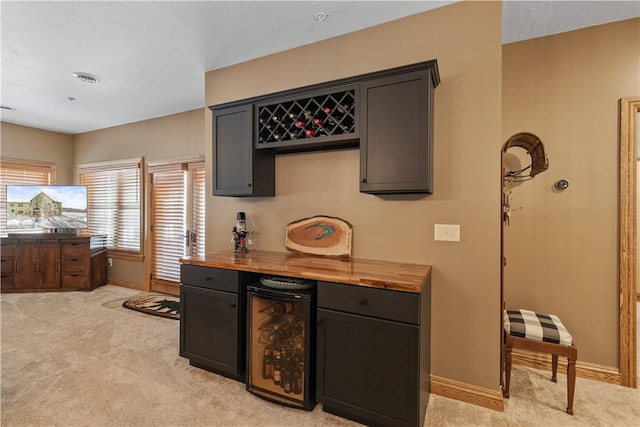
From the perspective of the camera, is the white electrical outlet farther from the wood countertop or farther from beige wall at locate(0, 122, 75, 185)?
beige wall at locate(0, 122, 75, 185)

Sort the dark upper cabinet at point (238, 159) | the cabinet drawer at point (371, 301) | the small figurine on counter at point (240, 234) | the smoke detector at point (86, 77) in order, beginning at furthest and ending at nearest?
the smoke detector at point (86, 77) < the small figurine on counter at point (240, 234) < the dark upper cabinet at point (238, 159) < the cabinet drawer at point (371, 301)

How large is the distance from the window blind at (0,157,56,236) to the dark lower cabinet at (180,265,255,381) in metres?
4.73

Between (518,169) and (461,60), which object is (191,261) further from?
(518,169)

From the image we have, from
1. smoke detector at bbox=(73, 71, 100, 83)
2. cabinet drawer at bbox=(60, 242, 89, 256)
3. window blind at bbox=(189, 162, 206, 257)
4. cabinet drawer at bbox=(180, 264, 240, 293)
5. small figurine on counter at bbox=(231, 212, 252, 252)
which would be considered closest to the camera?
cabinet drawer at bbox=(180, 264, 240, 293)

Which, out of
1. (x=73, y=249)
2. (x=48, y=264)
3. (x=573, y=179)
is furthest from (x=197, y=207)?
(x=573, y=179)

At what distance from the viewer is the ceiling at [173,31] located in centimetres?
224

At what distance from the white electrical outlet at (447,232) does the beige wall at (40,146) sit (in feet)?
22.1

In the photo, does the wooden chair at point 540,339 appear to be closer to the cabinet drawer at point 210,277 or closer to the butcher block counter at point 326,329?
the butcher block counter at point 326,329

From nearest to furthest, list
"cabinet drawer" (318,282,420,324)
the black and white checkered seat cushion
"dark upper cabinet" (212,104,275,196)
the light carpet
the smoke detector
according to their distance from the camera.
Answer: "cabinet drawer" (318,282,420,324) < the light carpet < the black and white checkered seat cushion < "dark upper cabinet" (212,104,275,196) < the smoke detector

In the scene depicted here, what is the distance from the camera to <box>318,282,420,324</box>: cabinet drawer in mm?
1725

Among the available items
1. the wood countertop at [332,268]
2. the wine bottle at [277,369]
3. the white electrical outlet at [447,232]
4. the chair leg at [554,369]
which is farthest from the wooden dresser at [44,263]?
the chair leg at [554,369]

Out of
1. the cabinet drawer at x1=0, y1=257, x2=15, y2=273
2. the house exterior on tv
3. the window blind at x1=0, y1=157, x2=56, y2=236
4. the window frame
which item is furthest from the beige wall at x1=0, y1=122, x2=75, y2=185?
the cabinet drawer at x1=0, y1=257, x2=15, y2=273

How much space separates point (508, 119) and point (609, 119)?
67 centimetres

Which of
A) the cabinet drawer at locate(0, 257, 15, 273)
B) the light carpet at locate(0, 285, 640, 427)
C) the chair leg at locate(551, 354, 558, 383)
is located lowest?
the light carpet at locate(0, 285, 640, 427)
